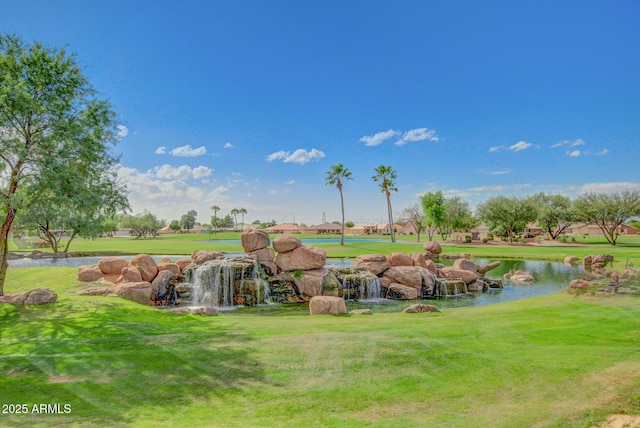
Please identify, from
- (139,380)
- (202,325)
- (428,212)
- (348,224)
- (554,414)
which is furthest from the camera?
(348,224)

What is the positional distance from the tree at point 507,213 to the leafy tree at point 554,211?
2.02 meters

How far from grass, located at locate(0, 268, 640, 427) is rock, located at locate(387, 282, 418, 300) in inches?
409

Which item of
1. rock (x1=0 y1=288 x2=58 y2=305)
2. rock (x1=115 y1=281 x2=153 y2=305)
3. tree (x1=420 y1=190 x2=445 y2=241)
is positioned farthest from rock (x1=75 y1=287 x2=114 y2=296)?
tree (x1=420 y1=190 x2=445 y2=241)

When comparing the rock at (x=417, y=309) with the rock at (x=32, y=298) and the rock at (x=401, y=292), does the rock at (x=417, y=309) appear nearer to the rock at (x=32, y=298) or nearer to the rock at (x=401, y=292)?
the rock at (x=401, y=292)

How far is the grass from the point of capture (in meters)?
4.91

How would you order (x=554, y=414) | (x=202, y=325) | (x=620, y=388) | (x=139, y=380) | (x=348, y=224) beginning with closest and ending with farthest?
(x=554, y=414), (x=620, y=388), (x=139, y=380), (x=202, y=325), (x=348, y=224)

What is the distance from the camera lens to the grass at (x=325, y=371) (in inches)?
193

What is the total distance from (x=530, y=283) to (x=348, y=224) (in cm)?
14514

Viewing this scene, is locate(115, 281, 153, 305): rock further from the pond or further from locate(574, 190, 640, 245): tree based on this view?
locate(574, 190, 640, 245): tree

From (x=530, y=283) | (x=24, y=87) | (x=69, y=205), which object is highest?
(x=24, y=87)

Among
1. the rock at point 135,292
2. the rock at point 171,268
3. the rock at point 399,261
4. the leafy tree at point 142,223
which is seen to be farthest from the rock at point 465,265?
the leafy tree at point 142,223

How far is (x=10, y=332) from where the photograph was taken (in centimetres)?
846

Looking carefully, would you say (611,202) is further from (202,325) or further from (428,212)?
(202,325)

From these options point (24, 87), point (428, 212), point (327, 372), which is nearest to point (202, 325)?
point (327, 372)
